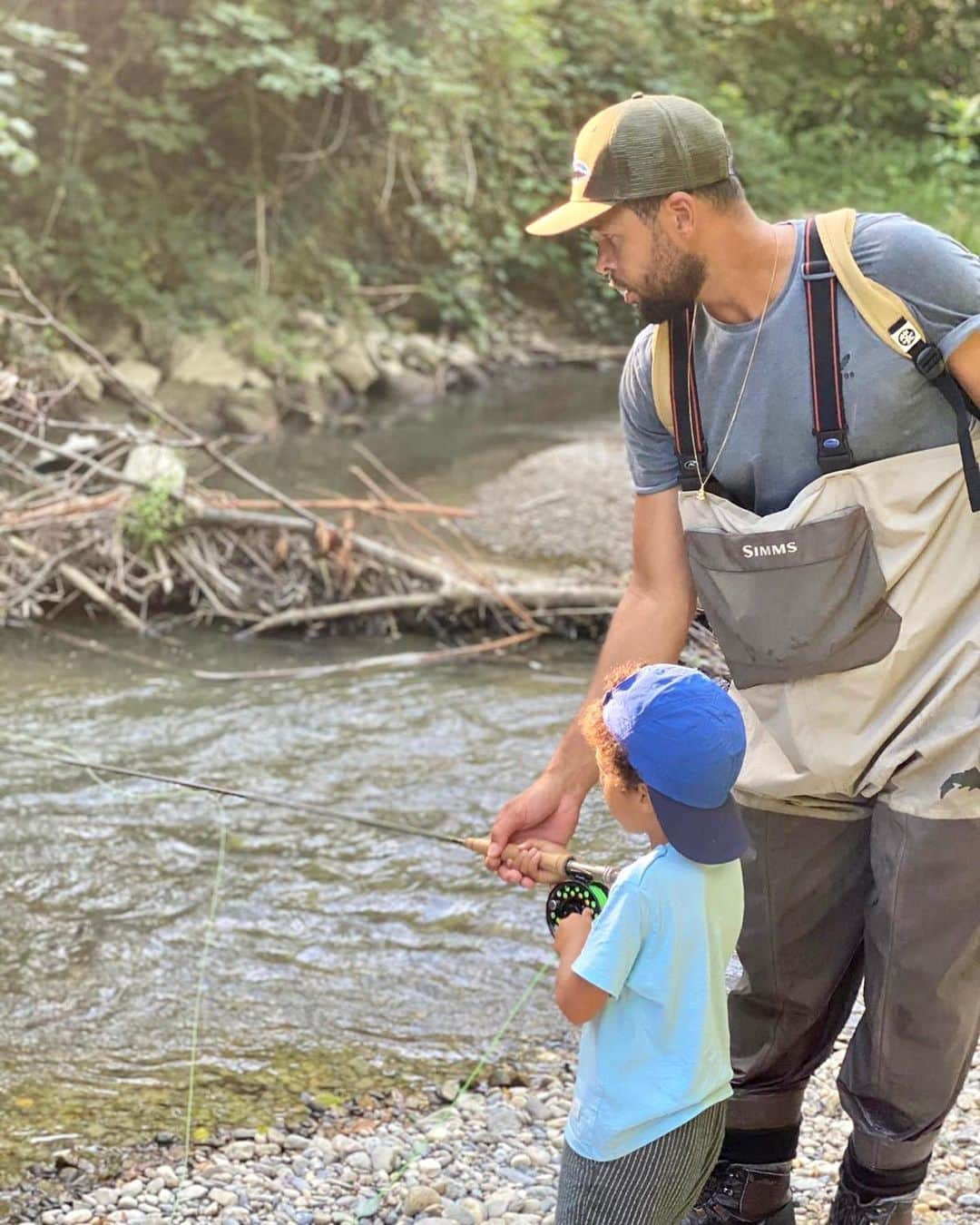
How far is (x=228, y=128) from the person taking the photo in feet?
48.7

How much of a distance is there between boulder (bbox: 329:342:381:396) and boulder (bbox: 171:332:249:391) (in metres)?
1.19

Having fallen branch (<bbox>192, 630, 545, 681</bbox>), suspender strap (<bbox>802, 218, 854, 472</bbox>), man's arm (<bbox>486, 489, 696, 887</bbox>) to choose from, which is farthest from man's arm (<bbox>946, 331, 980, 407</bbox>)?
fallen branch (<bbox>192, 630, 545, 681</bbox>)

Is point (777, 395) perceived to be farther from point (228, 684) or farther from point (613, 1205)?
point (228, 684)

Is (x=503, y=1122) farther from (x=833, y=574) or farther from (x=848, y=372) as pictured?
(x=848, y=372)

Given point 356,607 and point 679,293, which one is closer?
point 679,293

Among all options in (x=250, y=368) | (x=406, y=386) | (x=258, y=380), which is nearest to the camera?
(x=258, y=380)

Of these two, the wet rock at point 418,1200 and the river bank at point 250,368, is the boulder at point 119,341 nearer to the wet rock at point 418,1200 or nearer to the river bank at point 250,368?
the river bank at point 250,368

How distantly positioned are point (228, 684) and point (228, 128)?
9756 mm

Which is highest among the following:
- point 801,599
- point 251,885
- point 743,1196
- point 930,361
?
point 930,361

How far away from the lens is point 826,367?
2.12 m

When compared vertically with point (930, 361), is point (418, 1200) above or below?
below

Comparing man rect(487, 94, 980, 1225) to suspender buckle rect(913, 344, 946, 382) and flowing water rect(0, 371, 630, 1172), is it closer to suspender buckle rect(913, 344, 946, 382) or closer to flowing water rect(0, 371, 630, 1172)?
suspender buckle rect(913, 344, 946, 382)

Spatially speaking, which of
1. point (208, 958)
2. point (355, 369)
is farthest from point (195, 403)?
point (208, 958)

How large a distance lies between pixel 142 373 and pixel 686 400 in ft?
38.2
